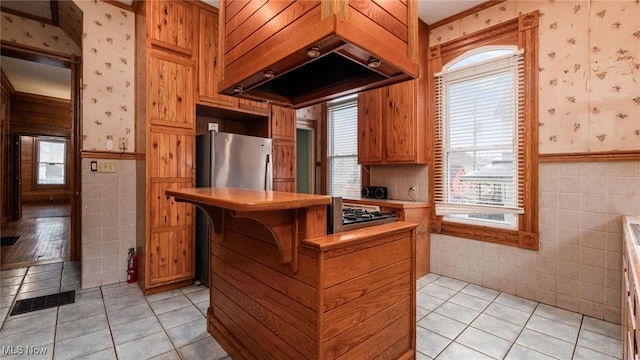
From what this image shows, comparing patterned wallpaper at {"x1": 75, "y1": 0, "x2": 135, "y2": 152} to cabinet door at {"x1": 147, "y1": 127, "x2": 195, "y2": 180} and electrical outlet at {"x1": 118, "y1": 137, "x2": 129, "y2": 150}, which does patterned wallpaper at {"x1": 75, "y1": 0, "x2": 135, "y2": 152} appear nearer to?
electrical outlet at {"x1": 118, "y1": 137, "x2": 129, "y2": 150}

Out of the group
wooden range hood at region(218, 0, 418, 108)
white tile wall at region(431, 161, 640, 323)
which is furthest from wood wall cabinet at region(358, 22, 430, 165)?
wooden range hood at region(218, 0, 418, 108)

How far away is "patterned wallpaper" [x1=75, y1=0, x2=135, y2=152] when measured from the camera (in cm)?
286

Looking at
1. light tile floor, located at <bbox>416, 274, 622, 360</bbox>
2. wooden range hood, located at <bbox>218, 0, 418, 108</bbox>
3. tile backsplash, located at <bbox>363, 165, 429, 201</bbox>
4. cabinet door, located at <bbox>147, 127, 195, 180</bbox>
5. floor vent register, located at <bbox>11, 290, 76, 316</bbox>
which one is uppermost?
wooden range hood, located at <bbox>218, 0, 418, 108</bbox>

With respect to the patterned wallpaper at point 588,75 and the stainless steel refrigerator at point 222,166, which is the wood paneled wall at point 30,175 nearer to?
the stainless steel refrigerator at point 222,166

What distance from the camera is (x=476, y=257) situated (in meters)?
3.08

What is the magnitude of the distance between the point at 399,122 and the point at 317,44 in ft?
8.10

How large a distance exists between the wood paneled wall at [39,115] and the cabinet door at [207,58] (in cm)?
616

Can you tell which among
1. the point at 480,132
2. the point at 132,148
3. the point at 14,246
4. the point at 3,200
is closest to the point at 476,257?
the point at 480,132

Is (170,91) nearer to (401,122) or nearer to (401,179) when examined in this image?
(401,122)

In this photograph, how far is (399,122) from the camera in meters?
3.39

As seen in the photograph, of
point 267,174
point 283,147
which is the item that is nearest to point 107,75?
point 267,174

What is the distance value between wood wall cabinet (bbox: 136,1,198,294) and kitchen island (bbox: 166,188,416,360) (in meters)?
1.21

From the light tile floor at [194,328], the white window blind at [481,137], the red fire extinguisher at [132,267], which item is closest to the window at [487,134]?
the white window blind at [481,137]

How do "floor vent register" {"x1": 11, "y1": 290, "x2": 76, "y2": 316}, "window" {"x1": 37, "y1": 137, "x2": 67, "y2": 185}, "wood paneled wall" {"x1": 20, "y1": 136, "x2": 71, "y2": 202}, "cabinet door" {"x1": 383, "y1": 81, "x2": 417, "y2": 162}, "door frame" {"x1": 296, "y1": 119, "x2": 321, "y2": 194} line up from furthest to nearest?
1. "window" {"x1": 37, "y1": 137, "x2": 67, "y2": 185}
2. "wood paneled wall" {"x1": 20, "y1": 136, "x2": 71, "y2": 202}
3. "door frame" {"x1": 296, "y1": 119, "x2": 321, "y2": 194}
4. "cabinet door" {"x1": 383, "y1": 81, "x2": 417, "y2": 162}
5. "floor vent register" {"x1": 11, "y1": 290, "x2": 76, "y2": 316}
